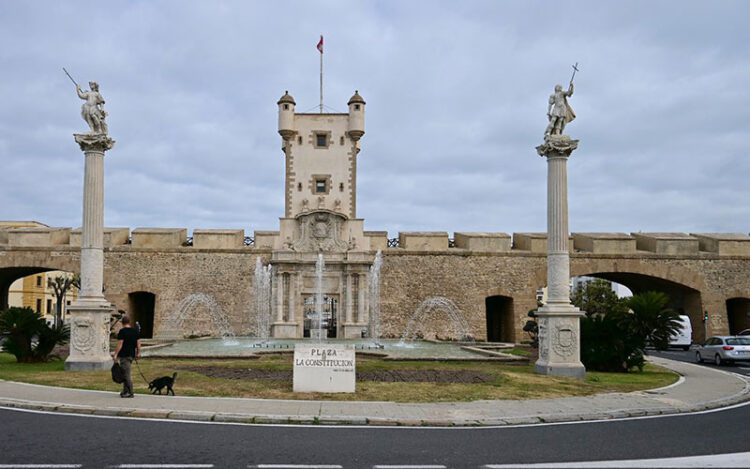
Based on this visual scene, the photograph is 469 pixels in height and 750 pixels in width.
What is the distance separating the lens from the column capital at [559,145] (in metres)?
16.5

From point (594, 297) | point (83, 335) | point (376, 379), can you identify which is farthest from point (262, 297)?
point (594, 297)

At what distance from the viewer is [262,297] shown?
113ft

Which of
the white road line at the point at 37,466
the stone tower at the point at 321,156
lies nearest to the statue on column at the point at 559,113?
the white road line at the point at 37,466

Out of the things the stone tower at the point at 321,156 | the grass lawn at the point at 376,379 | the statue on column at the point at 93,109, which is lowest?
the grass lawn at the point at 376,379

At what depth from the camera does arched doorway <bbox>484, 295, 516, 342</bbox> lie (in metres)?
35.7

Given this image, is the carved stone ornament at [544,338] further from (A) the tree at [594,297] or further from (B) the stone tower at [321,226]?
(A) the tree at [594,297]

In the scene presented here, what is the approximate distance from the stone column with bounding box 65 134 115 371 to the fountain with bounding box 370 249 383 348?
756 inches

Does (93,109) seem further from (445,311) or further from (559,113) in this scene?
(445,311)

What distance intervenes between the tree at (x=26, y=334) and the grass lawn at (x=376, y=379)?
1.43 feet

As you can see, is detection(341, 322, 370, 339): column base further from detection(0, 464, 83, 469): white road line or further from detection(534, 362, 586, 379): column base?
detection(0, 464, 83, 469): white road line

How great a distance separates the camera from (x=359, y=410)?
10.2m

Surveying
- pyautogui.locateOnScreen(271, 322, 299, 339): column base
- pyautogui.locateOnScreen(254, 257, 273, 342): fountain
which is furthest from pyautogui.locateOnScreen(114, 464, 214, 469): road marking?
pyautogui.locateOnScreen(254, 257, 273, 342): fountain

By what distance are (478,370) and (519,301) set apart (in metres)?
19.5

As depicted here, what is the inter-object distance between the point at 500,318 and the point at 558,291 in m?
22.2
